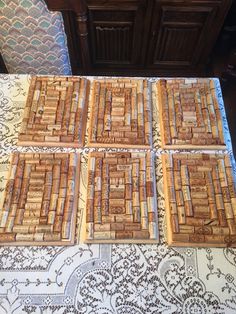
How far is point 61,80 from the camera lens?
106cm

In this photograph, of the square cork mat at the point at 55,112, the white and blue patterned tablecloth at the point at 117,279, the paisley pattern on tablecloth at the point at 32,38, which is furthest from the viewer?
the paisley pattern on tablecloth at the point at 32,38

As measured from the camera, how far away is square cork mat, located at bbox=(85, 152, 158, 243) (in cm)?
78

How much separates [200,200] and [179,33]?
114cm

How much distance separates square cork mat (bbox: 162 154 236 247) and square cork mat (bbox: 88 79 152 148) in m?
0.13

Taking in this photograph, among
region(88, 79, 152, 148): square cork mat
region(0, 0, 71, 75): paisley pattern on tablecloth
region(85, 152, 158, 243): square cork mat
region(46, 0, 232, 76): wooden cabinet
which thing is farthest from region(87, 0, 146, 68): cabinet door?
region(85, 152, 158, 243): square cork mat

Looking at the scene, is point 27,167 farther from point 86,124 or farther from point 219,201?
point 219,201

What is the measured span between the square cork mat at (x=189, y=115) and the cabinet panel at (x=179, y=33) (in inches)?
24.4

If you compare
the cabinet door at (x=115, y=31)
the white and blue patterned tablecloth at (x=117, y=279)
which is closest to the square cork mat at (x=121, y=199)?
the white and blue patterned tablecloth at (x=117, y=279)

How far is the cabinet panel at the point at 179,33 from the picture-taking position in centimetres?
148

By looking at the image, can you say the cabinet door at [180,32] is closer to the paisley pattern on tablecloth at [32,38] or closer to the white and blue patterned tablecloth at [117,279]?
the paisley pattern on tablecloth at [32,38]

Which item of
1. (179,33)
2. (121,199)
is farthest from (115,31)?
(121,199)

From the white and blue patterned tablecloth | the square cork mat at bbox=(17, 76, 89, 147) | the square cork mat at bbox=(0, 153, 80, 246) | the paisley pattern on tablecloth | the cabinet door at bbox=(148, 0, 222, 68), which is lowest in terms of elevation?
the white and blue patterned tablecloth

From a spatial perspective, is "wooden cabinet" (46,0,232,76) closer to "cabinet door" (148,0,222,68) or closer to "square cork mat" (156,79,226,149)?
"cabinet door" (148,0,222,68)

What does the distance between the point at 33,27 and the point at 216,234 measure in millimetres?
1045
